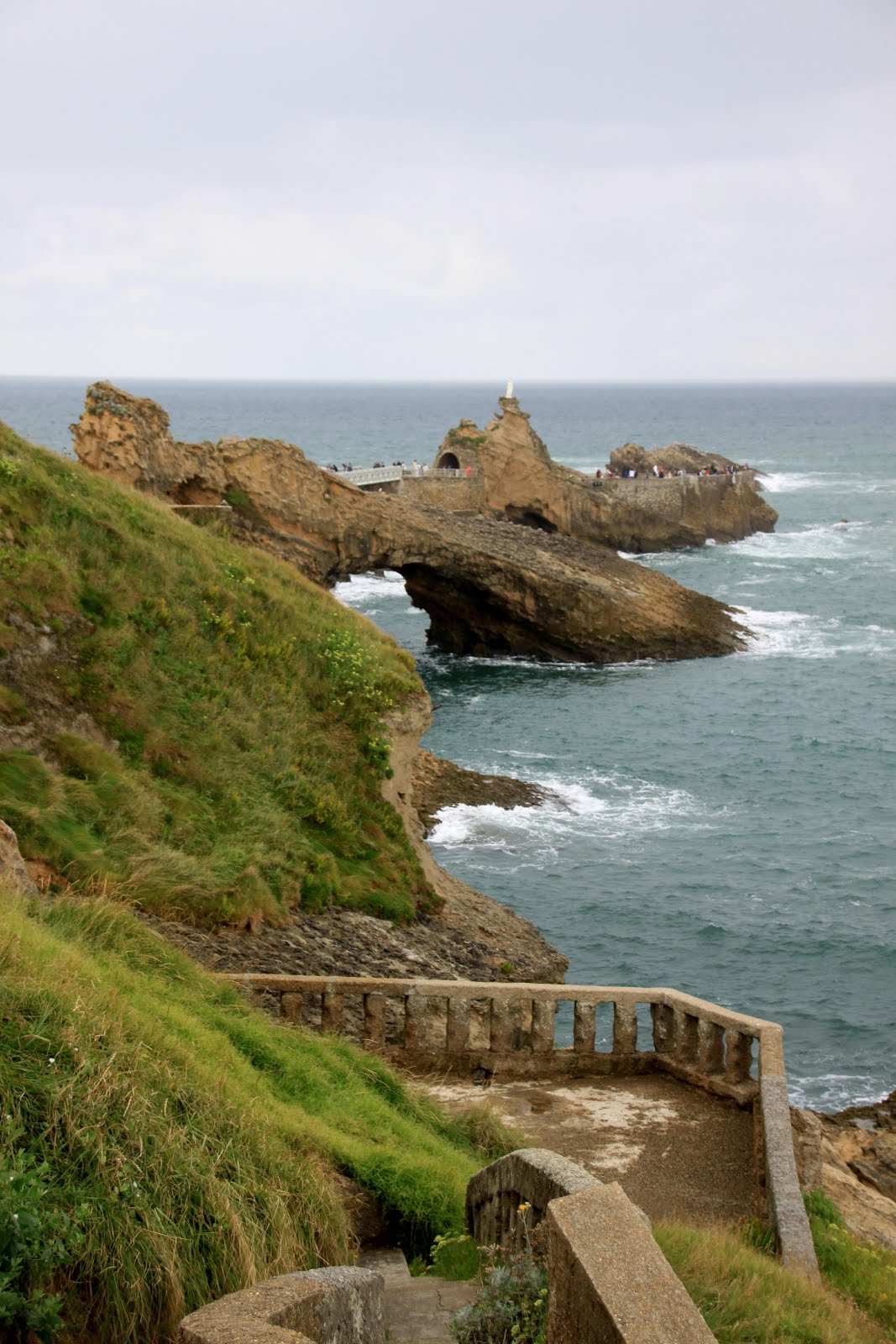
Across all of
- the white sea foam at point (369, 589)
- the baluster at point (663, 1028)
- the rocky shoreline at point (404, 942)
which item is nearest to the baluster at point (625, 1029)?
the baluster at point (663, 1028)

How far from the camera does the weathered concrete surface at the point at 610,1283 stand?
6.18 m

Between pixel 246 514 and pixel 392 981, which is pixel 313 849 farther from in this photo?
pixel 246 514

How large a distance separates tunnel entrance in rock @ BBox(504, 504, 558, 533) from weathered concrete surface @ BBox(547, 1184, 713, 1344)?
203 ft

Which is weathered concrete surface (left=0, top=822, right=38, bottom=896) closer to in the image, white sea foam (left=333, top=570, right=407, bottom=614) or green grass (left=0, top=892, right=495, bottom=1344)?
green grass (left=0, top=892, right=495, bottom=1344)

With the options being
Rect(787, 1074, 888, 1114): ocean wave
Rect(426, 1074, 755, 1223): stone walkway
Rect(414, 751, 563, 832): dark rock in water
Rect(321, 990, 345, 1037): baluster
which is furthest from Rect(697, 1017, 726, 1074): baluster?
Rect(414, 751, 563, 832): dark rock in water

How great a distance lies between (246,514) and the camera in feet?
145

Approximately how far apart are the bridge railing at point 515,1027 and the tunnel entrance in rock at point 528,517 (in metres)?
54.6

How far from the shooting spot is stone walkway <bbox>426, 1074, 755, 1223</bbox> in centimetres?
1170

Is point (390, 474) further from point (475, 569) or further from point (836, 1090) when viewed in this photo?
point (836, 1090)

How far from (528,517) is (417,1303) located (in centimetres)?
6260

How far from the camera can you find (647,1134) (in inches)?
505

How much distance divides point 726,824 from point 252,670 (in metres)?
16.9

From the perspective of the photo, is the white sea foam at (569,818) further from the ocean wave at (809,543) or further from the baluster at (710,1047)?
the ocean wave at (809,543)

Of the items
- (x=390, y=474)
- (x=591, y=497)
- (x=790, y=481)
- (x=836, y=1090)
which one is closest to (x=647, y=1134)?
(x=836, y=1090)
